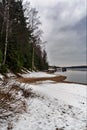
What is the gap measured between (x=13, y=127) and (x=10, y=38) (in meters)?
23.3

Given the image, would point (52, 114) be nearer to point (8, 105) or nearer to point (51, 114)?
point (51, 114)

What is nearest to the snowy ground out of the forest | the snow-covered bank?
the snow-covered bank

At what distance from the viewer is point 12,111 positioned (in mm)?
7652

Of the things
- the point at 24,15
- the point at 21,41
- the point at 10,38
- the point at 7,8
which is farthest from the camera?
the point at 24,15

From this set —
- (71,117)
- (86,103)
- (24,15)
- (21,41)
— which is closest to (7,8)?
(21,41)

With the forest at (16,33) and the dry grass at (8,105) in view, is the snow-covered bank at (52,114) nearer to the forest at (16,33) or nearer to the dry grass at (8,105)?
the dry grass at (8,105)

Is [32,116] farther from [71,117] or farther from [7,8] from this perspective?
[7,8]

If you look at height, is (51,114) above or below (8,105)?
below

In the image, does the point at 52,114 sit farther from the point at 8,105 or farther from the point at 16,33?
the point at 16,33

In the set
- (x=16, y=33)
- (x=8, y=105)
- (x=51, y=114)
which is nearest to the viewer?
(x=8, y=105)

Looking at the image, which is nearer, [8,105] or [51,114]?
[8,105]

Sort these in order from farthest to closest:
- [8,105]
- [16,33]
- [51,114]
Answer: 1. [16,33]
2. [51,114]
3. [8,105]

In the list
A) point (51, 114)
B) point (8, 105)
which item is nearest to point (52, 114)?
point (51, 114)

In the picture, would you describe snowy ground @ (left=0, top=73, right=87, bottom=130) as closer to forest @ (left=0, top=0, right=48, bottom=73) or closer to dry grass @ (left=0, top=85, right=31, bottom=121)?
dry grass @ (left=0, top=85, right=31, bottom=121)
